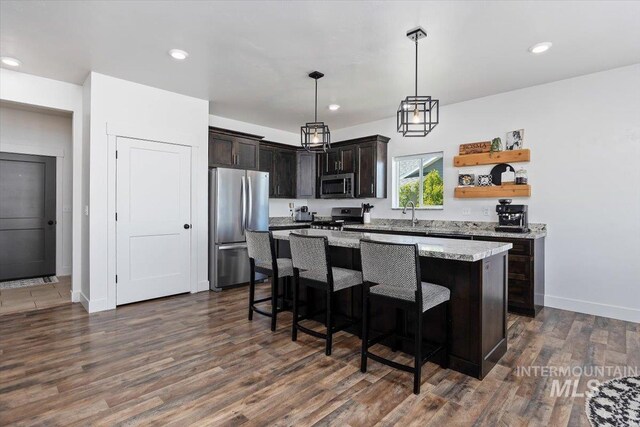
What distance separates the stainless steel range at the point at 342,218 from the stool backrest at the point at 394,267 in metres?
3.34

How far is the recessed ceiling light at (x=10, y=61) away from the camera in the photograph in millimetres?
3315

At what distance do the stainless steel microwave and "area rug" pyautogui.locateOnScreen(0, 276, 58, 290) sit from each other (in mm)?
4593

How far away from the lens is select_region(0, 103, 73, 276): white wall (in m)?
4.84

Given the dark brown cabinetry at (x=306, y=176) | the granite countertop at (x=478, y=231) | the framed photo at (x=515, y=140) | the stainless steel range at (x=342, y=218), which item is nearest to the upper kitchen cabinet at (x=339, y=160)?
the dark brown cabinetry at (x=306, y=176)

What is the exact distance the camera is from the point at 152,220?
416 cm

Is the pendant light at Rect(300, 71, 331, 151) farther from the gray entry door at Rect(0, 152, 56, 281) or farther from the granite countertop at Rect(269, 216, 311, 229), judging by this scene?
the gray entry door at Rect(0, 152, 56, 281)

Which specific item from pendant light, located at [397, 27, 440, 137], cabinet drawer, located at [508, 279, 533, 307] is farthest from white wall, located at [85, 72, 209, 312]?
cabinet drawer, located at [508, 279, 533, 307]

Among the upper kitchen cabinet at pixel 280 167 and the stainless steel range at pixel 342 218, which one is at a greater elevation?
the upper kitchen cabinet at pixel 280 167

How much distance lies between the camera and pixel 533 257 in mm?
3609

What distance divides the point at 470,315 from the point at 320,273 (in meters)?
1.14

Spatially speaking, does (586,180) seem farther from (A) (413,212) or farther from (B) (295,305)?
(B) (295,305)

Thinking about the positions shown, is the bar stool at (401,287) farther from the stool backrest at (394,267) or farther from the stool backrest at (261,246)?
the stool backrest at (261,246)

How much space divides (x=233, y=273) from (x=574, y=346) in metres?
3.99

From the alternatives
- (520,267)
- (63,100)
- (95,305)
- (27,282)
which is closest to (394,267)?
(520,267)
